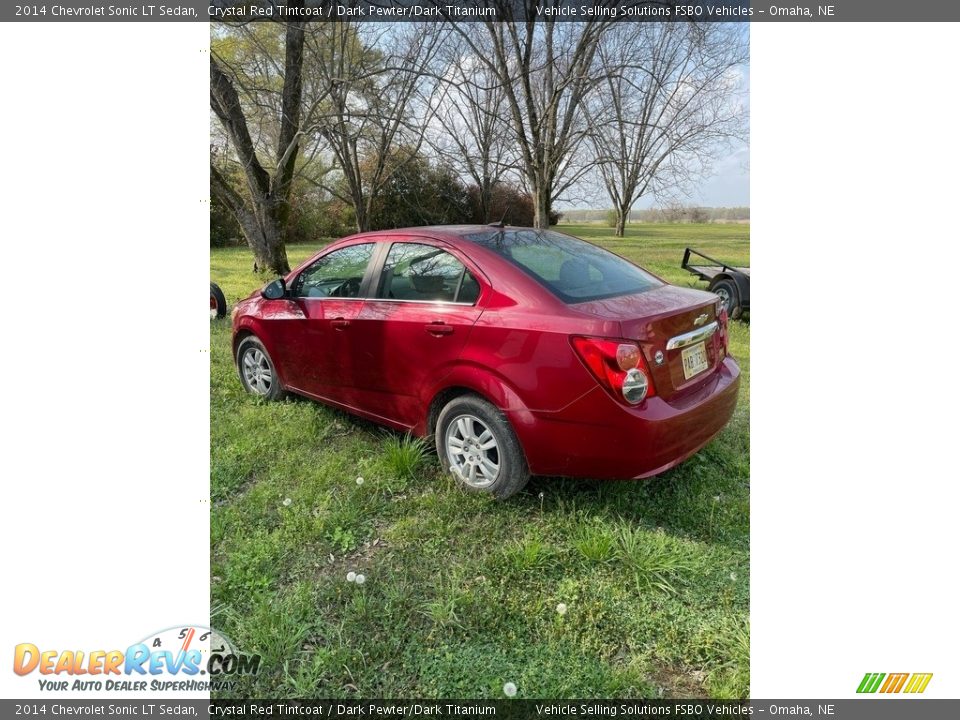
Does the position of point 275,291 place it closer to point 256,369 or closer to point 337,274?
point 337,274

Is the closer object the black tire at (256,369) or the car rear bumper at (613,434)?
the car rear bumper at (613,434)

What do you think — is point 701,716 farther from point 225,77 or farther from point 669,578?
point 225,77

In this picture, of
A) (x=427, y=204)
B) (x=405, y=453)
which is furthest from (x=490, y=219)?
(x=405, y=453)

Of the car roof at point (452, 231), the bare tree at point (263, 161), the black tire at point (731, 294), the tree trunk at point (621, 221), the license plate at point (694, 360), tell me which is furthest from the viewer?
the black tire at point (731, 294)

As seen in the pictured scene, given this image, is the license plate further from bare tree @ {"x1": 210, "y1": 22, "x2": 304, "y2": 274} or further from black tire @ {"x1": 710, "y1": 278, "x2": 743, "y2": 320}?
bare tree @ {"x1": 210, "y1": 22, "x2": 304, "y2": 274}

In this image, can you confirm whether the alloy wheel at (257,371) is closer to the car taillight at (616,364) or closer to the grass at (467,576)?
the grass at (467,576)

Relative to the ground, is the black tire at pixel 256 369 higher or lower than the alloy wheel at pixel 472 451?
higher

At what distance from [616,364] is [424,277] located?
3.86 feet

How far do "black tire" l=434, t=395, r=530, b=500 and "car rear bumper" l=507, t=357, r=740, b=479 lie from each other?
0.24ft

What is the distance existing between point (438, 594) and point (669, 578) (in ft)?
3.03

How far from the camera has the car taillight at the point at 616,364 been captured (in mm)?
1956

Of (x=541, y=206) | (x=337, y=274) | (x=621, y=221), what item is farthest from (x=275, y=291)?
(x=621, y=221)

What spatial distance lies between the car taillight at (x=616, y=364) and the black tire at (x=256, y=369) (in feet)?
7.77

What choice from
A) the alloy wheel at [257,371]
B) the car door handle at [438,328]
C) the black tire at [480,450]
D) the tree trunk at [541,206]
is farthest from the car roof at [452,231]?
the tree trunk at [541,206]
